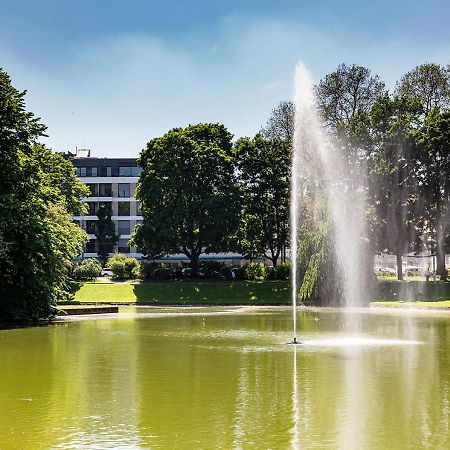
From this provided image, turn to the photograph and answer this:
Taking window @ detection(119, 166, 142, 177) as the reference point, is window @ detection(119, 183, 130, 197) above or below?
below

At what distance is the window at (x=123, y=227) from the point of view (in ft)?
410

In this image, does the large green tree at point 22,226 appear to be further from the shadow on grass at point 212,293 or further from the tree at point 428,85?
the tree at point 428,85

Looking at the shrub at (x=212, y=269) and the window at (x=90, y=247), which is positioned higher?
the window at (x=90, y=247)

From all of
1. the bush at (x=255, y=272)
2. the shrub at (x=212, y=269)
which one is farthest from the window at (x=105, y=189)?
the bush at (x=255, y=272)

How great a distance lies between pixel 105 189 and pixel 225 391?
111236 mm

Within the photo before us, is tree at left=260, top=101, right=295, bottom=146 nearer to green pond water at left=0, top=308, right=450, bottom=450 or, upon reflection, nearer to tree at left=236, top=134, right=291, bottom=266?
tree at left=236, top=134, right=291, bottom=266

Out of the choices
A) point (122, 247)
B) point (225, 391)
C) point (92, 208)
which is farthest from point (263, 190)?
point (225, 391)

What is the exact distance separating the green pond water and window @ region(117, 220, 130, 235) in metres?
93.2

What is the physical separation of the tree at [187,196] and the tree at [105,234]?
1542 inches

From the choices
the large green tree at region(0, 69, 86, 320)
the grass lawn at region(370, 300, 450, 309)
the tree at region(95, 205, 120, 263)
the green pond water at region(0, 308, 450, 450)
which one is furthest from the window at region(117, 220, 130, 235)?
the green pond water at region(0, 308, 450, 450)

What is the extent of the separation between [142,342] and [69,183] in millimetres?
53362

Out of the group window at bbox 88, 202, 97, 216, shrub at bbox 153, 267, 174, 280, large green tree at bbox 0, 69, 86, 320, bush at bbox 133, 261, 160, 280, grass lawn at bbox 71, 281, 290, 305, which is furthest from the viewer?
window at bbox 88, 202, 97, 216

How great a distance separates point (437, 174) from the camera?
66.0 m

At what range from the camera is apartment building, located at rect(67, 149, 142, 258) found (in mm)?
125062
